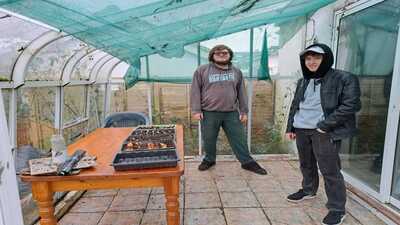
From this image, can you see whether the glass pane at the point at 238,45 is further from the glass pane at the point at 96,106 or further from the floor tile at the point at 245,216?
the floor tile at the point at 245,216

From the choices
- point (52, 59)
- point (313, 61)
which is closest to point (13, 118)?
point (52, 59)

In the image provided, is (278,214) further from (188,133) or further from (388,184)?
(188,133)

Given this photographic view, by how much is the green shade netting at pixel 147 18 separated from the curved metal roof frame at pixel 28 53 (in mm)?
172

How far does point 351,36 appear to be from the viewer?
272cm

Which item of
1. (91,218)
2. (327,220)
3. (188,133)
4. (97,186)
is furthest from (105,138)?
(327,220)

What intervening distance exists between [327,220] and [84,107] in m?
3.19

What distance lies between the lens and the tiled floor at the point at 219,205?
7.18 feet

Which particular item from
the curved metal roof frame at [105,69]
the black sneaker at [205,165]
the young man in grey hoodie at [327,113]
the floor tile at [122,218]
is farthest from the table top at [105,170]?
the curved metal roof frame at [105,69]

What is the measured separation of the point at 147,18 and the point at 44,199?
1454 mm

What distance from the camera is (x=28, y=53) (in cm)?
202

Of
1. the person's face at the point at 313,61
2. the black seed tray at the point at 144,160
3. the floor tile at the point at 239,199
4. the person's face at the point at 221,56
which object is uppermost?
the person's face at the point at 221,56

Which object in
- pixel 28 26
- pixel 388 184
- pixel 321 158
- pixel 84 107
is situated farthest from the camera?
pixel 84 107

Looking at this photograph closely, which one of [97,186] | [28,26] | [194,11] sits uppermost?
[194,11]

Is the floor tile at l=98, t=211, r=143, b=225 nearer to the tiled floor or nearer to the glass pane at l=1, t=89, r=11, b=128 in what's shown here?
the tiled floor
